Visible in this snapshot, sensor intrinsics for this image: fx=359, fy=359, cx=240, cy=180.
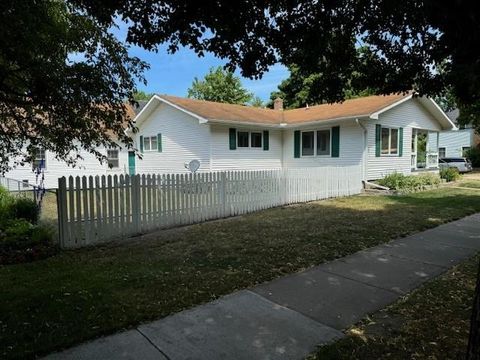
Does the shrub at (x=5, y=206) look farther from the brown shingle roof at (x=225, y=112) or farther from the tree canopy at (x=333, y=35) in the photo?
the brown shingle roof at (x=225, y=112)

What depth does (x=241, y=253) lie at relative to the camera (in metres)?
6.04

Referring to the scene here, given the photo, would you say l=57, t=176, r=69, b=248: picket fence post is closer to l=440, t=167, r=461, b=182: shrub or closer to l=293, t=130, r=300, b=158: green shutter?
l=293, t=130, r=300, b=158: green shutter

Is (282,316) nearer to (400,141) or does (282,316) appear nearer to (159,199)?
(159,199)

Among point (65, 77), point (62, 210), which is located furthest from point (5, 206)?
point (65, 77)

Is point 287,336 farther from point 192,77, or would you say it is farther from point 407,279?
point 192,77

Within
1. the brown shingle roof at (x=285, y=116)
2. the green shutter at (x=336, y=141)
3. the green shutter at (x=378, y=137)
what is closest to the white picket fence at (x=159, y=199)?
the green shutter at (x=336, y=141)

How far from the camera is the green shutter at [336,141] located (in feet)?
56.2

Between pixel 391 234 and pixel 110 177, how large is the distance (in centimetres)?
580

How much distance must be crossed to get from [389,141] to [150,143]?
1319 cm

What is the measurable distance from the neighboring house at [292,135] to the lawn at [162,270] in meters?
7.60

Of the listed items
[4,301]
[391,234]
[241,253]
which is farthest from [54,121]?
[391,234]

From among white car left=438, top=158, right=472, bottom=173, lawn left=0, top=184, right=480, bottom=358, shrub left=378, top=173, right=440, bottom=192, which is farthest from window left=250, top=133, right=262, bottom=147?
white car left=438, top=158, right=472, bottom=173

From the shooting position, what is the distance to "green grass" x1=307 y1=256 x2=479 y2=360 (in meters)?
3.05

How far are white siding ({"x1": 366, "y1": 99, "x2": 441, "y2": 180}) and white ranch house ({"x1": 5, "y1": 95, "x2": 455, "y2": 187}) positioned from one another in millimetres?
46
